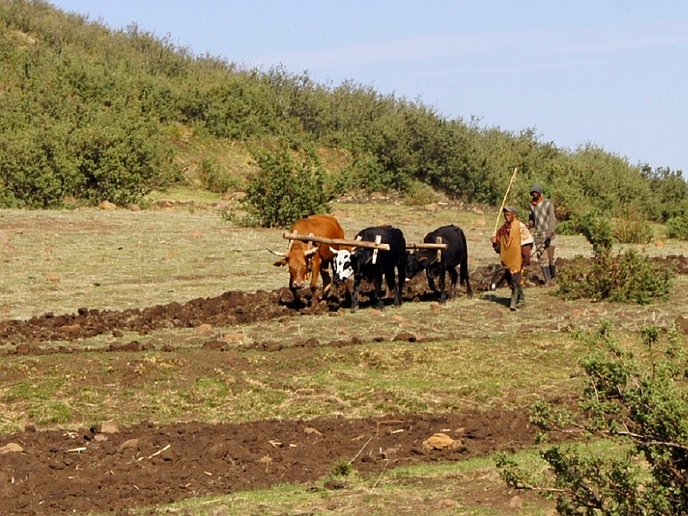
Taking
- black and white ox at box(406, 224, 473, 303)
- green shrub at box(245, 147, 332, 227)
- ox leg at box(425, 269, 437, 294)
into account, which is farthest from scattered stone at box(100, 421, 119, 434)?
green shrub at box(245, 147, 332, 227)

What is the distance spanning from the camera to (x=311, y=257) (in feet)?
56.6

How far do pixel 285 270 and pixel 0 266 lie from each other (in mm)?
4752

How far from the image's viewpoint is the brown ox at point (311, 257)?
1703cm

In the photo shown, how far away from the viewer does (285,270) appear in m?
21.2

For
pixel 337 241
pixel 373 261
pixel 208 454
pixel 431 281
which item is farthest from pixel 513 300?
pixel 208 454

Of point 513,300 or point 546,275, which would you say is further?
point 546,275

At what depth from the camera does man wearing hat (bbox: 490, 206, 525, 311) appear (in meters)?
16.9

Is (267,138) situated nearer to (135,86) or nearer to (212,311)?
(135,86)

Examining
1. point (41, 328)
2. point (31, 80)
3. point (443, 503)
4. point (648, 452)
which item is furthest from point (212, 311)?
point (31, 80)

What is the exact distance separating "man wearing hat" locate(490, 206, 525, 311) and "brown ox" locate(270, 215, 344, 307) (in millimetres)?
2384

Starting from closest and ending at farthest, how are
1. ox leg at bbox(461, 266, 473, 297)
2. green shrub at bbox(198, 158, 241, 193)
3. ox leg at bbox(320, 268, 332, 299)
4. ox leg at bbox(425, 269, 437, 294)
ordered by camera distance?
ox leg at bbox(320, 268, 332, 299) < ox leg at bbox(425, 269, 437, 294) < ox leg at bbox(461, 266, 473, 297) < green shrub at bbox(198, 158, 241, 193)

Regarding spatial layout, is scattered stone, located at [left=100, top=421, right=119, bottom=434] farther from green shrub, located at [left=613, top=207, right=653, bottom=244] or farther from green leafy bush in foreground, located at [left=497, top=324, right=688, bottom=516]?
green shrub, located at [left=613, top=207, right=653, bottom=244]

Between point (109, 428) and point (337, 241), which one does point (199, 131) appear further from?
point (109, 428)

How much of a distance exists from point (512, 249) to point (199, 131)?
2726cm
